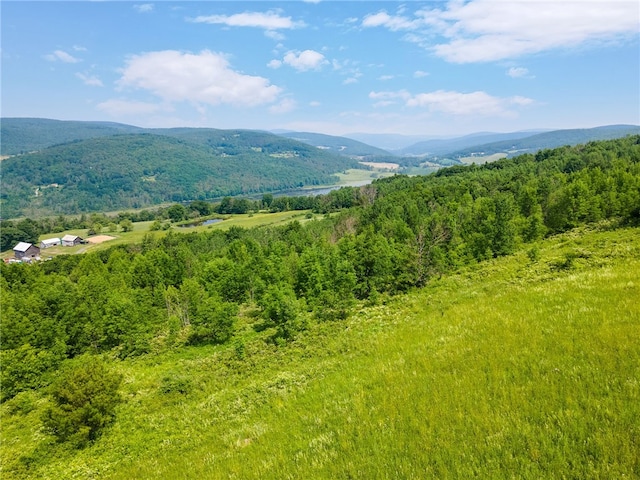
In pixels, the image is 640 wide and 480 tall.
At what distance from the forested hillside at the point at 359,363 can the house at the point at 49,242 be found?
127779 mm

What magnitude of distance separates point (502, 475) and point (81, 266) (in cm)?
9325

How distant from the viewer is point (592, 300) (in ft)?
44.7

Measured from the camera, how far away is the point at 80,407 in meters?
20.1

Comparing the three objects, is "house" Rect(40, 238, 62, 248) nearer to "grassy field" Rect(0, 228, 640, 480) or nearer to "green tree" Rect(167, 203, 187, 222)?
"green tree" Rect(167, 203, 187, 222)

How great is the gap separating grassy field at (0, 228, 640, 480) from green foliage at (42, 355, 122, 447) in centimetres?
88

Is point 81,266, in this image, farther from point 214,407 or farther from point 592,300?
point 592,300

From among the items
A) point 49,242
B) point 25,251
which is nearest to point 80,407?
point 25,251

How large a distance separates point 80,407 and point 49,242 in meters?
174

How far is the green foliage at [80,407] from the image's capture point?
19.7 metres

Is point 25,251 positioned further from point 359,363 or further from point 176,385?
point 359,363

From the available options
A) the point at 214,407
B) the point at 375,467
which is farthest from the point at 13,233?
the point at 375,467

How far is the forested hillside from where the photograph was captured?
26.6 ft

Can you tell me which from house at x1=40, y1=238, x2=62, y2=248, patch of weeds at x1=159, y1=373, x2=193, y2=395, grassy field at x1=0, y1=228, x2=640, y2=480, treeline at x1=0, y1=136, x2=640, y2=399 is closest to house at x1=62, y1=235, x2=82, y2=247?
house at x1=40, y1=238, x2=62, y2=248

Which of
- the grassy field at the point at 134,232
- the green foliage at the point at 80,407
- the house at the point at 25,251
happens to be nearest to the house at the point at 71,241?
the grassy field at the point at 134,232
